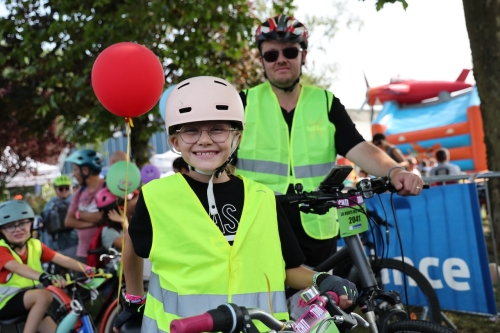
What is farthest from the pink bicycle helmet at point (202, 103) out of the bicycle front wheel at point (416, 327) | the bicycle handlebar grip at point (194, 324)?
the bicycle front wheel at point (416, 327)

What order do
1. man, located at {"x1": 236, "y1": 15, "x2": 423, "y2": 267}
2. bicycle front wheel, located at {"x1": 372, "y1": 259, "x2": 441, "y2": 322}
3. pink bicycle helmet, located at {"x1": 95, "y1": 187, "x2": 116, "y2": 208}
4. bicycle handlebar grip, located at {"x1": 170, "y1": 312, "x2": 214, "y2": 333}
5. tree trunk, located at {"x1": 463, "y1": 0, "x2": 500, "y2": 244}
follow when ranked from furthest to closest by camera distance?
1. tree trunk, located at {"x1": 463, "y1": 0, "x2": 500, "y2": 244}
2. pink bicycle helmet, located at {"x1": 95, "y1": 187, "x2": 116, "y2": 208}
3. bicycle front wheel, located at {"x1": 372, "y1": 259, "x2": 441, "y2": 322}
4. man, located at {"x1": 236, "y1": 15, "x2": 423, "y2": 267}
5. bicycle handlebar grip, located at {"x1": 170, "y1": 312, "x2": 214, "y2": 333}

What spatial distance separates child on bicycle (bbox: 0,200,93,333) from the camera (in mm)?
5164

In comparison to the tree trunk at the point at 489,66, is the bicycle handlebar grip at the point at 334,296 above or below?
below

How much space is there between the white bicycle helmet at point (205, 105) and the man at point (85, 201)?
4.50 m

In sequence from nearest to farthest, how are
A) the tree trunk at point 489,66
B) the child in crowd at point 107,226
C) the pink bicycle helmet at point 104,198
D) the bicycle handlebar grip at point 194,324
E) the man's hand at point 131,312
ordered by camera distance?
1. the bicycle handlebar grip at point 194,324
2. the man's hand at point 131,312
3. the child in crowd at point 107,226
4. the pink bicycle helmet at point 104,198
5. the tree trunk at point 489,66

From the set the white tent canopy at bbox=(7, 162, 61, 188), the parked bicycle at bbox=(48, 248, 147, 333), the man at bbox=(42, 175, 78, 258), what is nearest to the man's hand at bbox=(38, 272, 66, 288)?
the parked bicycle at bbox=(48, 248, 147, 333)

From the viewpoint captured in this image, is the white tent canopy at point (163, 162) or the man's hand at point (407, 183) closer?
the man's hand at point (407, 183)

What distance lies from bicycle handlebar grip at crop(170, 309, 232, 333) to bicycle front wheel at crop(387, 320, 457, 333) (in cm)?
159

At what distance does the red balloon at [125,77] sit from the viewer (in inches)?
134

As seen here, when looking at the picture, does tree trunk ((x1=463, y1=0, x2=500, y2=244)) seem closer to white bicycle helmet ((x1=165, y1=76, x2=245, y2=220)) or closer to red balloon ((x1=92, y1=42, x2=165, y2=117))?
red balloon ((x1=92, y1=42, x2=165, y2=117))

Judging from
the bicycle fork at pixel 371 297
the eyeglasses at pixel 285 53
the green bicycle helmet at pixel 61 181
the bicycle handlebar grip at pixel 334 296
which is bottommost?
the bicycle fork at pixel 371 297

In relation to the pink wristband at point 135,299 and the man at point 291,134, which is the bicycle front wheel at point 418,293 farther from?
the pink wristband at point 135,299

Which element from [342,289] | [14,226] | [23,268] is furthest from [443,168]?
[342,289]

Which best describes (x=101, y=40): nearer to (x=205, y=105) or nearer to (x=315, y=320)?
(x=205, y=105)
